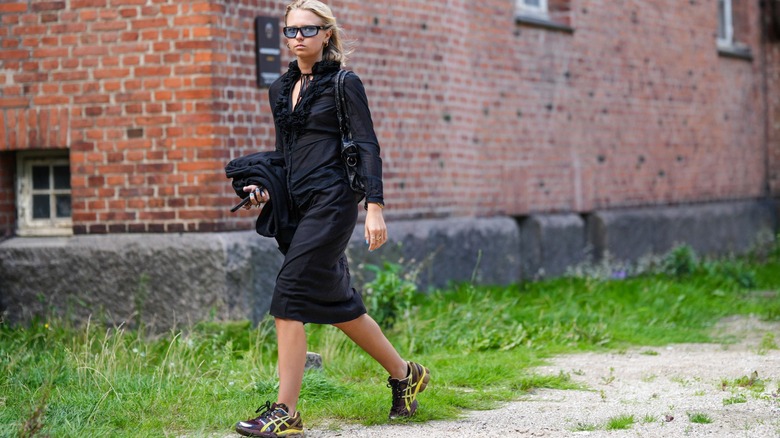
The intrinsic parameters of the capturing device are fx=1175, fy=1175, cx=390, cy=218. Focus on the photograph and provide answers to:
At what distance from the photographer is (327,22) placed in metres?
5.05

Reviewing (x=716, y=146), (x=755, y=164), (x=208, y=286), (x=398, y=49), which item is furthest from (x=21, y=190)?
(x=755, y=164)

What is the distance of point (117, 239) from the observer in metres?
7.77

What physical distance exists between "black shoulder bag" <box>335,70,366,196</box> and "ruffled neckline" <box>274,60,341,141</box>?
0.22ft

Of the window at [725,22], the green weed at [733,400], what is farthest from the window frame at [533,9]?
the green weed at [733,400]

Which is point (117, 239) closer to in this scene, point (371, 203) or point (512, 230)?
point (371, 203)

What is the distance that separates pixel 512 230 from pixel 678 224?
147 inches

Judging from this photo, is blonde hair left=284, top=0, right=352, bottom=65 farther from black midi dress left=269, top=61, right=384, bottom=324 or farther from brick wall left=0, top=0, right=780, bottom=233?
brick wall left=0, top=0, right=780, bottom=233

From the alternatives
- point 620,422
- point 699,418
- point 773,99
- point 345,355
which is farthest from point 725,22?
point 620,422

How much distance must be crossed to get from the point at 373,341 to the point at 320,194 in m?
0.72

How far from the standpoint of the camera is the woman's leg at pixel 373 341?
5141mm

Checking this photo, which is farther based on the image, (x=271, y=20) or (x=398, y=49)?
(x=398, y=49)

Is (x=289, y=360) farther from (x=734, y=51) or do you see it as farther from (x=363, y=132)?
(x=734, y=51)

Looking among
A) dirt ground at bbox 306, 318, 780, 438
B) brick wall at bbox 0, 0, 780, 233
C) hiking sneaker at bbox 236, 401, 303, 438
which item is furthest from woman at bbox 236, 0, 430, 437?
brick wall at bbox 0, 0, 780, 233

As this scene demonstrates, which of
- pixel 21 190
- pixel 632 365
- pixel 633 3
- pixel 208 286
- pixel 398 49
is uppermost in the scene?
pixel 633 3
